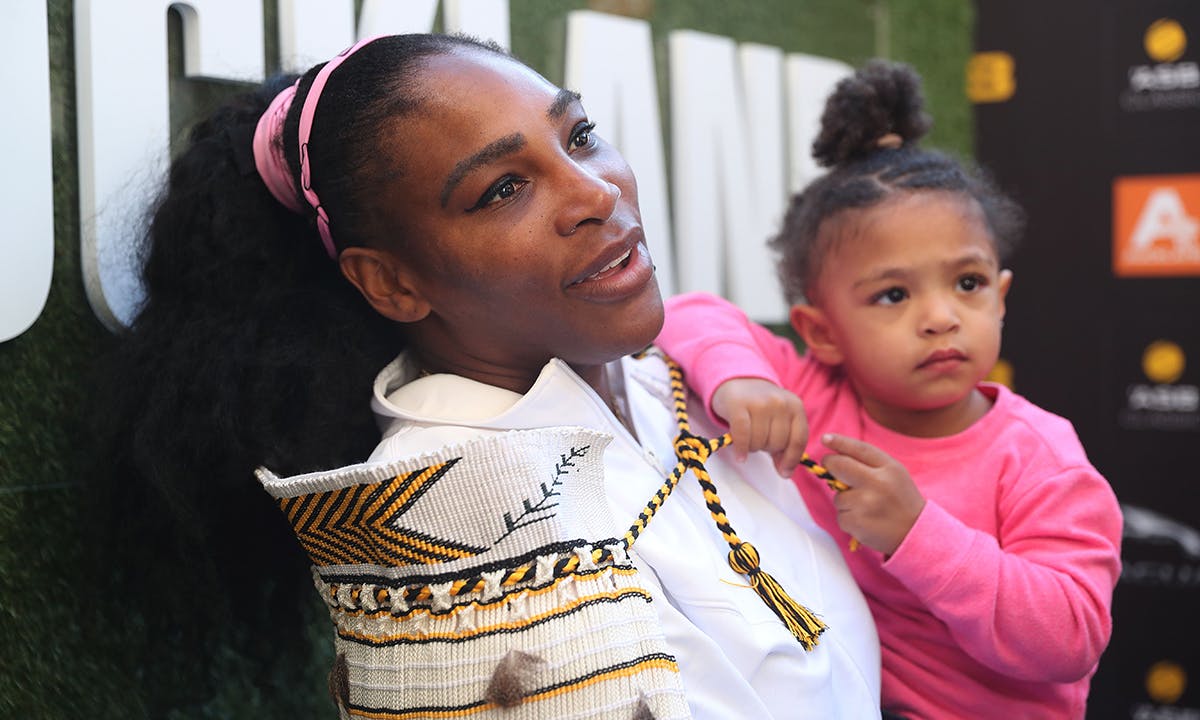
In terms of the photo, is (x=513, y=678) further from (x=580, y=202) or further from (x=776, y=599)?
(x=580, y=202)

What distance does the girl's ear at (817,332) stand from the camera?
158cm

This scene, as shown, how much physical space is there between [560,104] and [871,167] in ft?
1.76

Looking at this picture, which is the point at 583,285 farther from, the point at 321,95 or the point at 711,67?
the point at 711,67

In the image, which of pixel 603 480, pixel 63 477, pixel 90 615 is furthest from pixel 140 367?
pixel 603 480

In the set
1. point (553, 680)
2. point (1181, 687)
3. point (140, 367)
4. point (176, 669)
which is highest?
point (140, 367)

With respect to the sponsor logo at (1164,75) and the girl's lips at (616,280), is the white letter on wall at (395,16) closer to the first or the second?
the girl's lips at (616,280)

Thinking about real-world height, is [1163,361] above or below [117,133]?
below

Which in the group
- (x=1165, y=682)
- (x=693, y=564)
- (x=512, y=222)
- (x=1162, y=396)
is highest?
(x=512, y=222)

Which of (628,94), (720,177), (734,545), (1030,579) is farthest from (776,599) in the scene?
(720,177)

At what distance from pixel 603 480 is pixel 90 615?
658 millimetres

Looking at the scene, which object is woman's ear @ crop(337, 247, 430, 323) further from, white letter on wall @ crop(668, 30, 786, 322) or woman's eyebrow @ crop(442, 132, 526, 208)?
white letter on wall @ crop(668, 30, 786, 322)

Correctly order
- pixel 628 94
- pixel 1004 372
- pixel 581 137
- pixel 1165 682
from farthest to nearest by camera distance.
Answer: pixel 1004 372, pixel 1165 682, pixel 628 94, pixel 581 137

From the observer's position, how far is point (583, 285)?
1.17 meters

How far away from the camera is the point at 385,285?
1.23 metres
